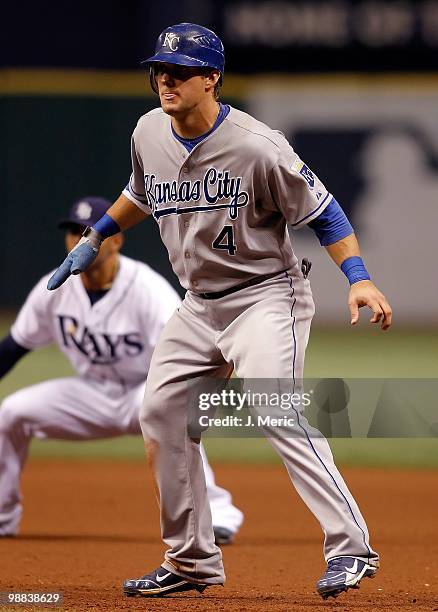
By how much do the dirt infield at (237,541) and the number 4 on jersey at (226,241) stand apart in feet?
3.50

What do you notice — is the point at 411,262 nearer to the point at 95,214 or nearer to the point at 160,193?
the point at 95,214

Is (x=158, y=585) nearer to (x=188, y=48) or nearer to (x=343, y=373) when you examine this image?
(x=188, y=48)

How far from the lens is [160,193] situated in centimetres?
383

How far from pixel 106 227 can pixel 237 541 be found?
1696 millimetres

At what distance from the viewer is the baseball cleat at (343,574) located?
346 centimetres

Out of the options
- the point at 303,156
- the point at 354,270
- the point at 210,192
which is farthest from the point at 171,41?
the point at 303,156

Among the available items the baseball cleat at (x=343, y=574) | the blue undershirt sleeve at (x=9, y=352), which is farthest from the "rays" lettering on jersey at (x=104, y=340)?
the baseball cleat at (x=343, y=574)

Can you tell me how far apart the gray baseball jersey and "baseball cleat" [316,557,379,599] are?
897 mm

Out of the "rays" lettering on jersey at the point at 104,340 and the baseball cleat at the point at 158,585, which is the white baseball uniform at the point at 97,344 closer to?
the "rays" lettering on jersey at the point at 104,340

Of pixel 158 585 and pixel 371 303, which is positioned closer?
pixel 371 303

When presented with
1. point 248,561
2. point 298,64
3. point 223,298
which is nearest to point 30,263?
point 298,64

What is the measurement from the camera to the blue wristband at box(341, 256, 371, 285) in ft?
11.8

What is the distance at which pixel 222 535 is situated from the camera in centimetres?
507

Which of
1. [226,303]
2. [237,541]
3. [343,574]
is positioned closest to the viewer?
[343,574]
